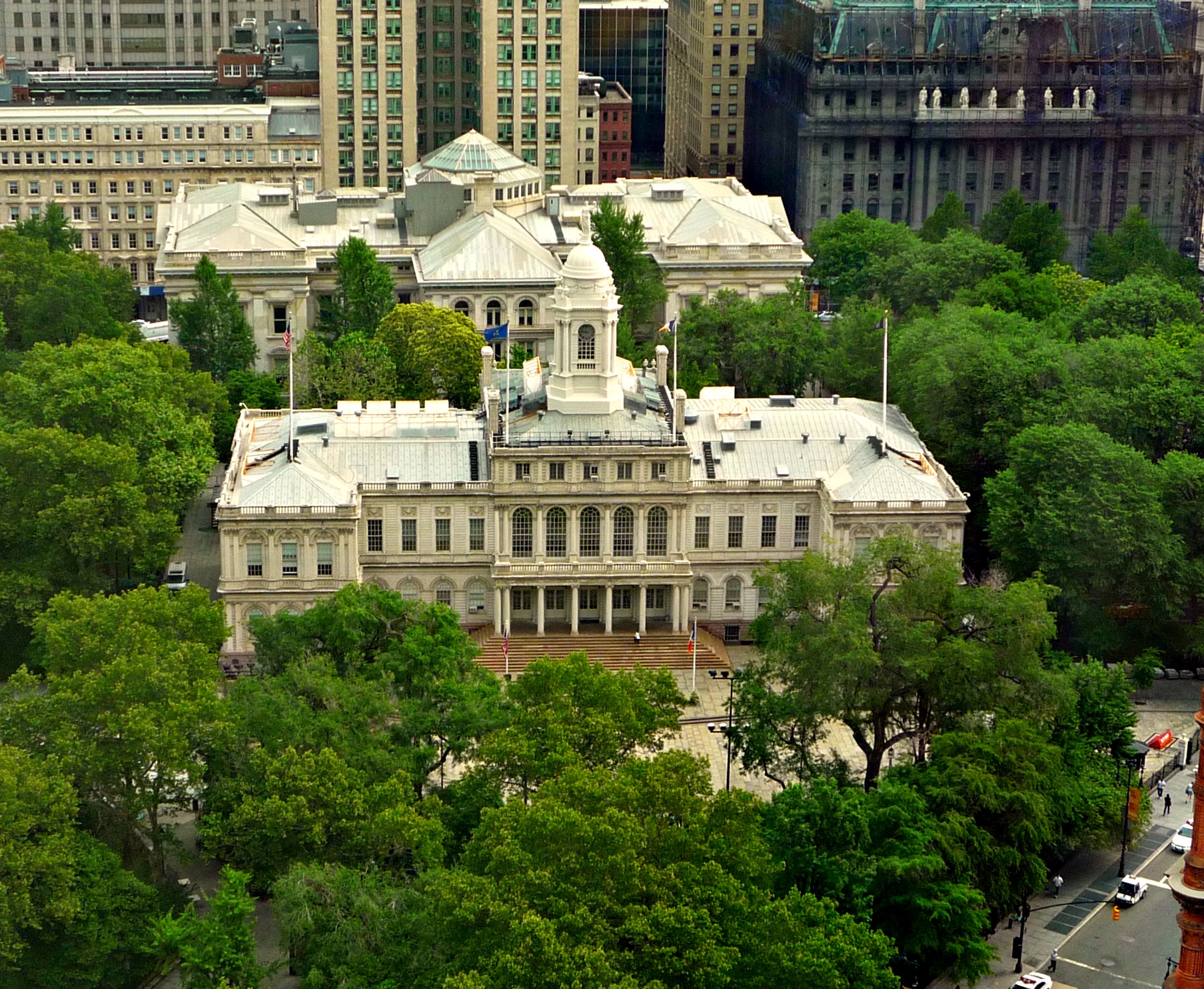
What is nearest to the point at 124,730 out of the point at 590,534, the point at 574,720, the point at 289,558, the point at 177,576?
the point at 574,720

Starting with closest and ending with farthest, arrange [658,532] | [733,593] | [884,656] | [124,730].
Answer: [124,730] → [884,656] → [658,532] → [733,593]

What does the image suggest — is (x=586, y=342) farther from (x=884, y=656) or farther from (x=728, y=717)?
(x=884, y=656)

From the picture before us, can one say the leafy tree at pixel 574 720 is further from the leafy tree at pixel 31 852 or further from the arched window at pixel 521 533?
the arched window at pixel 521 533

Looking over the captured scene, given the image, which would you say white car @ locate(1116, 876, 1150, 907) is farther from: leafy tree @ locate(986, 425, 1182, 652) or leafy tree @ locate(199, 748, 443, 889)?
leafy tree @ locate(199, 748, 443, 889)

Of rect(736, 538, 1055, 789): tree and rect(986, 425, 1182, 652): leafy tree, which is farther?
rect(986, 425, 1182, 652): leafy tree

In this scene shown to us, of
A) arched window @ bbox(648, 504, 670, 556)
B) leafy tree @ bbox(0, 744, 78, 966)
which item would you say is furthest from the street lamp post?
leafy tree @ bbox(0, 744, 78, 966)

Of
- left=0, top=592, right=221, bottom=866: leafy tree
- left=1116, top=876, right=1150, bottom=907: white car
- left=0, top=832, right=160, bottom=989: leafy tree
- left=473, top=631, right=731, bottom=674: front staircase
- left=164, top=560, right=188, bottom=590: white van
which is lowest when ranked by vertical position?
left=1116, top=876, right=1150, bottom=907: white car

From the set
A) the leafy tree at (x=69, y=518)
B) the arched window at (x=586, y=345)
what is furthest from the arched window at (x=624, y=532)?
the leafy tree at (x=69, y=518)
